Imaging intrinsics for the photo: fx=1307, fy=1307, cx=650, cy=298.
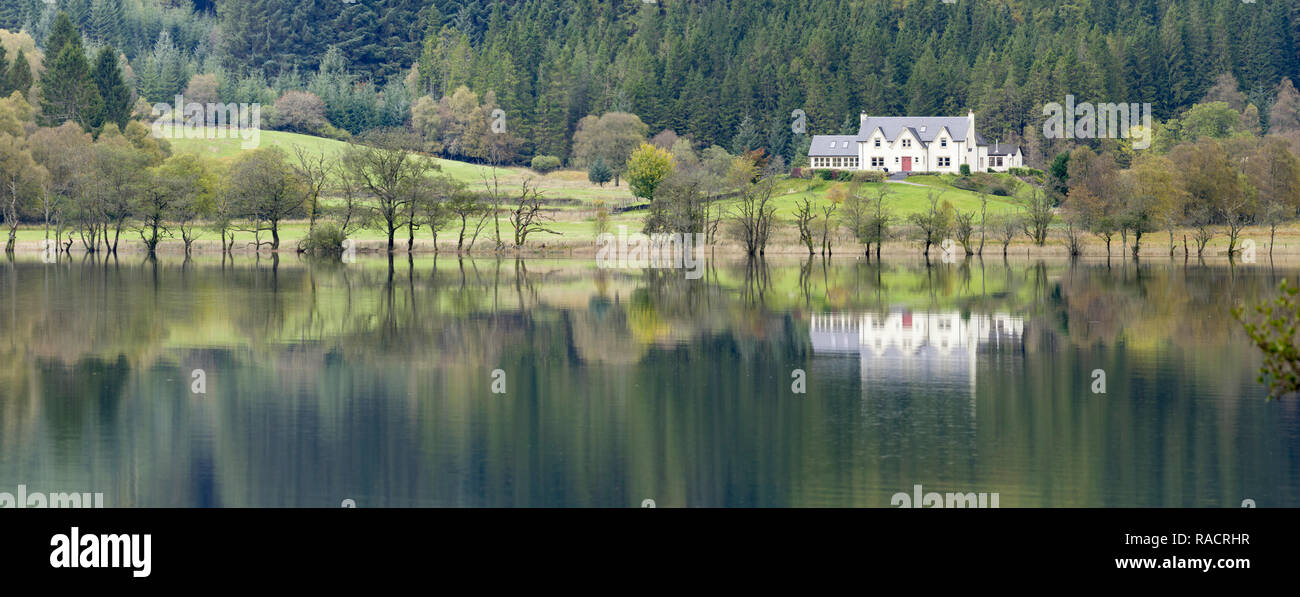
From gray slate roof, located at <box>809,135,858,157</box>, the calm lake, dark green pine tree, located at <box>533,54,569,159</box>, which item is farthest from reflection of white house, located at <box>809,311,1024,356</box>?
dark green pine tree, located at <box>533,54,569,159</box>

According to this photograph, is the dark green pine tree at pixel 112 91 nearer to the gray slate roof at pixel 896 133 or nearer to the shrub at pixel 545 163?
the shrub at pixel 545 163

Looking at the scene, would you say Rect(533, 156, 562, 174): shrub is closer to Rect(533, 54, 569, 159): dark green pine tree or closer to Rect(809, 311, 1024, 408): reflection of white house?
Rect(533, 54, 569, 159): dark green pine tree

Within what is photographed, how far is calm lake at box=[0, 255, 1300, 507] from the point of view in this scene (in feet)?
68.6

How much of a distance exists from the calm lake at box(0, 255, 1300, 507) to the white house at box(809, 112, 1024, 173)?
285 feet

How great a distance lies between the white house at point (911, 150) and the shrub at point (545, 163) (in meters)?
33.1

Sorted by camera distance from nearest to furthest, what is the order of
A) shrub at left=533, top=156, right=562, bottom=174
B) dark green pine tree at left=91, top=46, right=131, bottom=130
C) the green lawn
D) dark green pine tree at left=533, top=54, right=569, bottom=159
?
dark green pine tree at left=91, top=46, right=131, bottom=130 < the green lawn < shrub at left=533, top=156, right=562, bottom=174 < dark green pine tree at left=533, top=54, right=569, bottom=159

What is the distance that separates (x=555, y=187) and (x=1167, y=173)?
65741 mm

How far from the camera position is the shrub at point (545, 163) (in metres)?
157

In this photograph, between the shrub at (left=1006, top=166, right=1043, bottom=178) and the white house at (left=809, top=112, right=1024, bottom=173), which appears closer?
the shrub at (left=1006, top=166, right=1043, bottom=178)

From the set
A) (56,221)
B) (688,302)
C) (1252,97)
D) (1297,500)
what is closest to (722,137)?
(1252,97)

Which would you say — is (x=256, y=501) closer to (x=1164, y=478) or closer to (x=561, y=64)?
(x=1164, y=478)

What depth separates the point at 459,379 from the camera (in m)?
31.6

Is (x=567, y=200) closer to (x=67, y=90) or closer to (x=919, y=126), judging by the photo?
(x=919, y=126)
